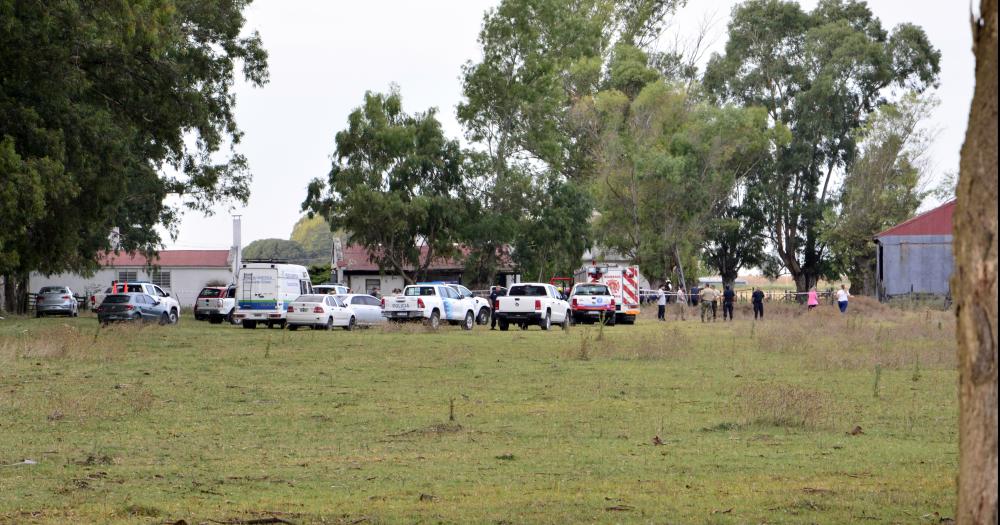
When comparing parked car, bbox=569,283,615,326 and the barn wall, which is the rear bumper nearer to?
parked car, bbox=569,283,615,326

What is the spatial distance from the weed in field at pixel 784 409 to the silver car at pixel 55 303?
51.0 meters

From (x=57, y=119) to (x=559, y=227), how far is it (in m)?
39.9

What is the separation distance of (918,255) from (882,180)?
454 inches

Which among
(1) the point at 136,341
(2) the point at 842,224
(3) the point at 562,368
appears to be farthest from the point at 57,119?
(2) the point at 842,224

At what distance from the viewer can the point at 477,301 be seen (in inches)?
1928

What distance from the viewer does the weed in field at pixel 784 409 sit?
14719mm

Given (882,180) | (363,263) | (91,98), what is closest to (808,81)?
(882,180)

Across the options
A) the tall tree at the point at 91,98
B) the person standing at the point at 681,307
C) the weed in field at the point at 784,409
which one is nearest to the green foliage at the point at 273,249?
the person standing at the point at 681,307

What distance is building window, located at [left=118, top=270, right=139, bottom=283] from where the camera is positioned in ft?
316

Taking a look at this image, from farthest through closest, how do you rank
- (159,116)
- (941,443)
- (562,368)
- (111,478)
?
(159,116)
(562,368)
(941,443)
(111,478)

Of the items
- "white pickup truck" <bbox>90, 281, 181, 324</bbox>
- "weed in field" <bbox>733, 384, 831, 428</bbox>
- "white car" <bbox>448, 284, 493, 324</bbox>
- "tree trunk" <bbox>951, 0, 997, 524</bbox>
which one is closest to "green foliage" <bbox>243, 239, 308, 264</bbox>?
"white pickup truck" <bbox>90, 281, 181, 324</bbox>

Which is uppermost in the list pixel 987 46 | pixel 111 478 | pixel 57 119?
pixel 57 119

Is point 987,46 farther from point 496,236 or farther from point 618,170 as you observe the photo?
point 618,170

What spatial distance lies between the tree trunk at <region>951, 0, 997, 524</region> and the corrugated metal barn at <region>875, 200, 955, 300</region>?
6299cm
